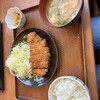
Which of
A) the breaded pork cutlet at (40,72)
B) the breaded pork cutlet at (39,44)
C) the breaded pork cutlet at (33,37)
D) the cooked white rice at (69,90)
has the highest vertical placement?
the breaded pork cutlet at (33,37)

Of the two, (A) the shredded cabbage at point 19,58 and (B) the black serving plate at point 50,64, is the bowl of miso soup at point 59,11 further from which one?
(A) the shredded cabbage at point 19,58

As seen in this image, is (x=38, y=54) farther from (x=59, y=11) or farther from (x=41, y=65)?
(x=59, y=11)

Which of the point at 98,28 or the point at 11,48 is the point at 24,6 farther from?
the point at 98,28

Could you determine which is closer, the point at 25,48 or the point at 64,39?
the point at 64,39

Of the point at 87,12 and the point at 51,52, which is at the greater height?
the point at 87,12

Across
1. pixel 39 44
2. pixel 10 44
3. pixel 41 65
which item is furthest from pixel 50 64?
pixel 10 44

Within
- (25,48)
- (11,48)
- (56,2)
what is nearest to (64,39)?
(56,2)

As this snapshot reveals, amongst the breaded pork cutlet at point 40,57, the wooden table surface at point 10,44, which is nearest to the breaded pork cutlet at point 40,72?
the breaded pork cutlet at point 40,57

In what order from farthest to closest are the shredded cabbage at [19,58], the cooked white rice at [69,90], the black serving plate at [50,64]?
the shredded cabbage at [19,58] < the black serving plate at [50,64] < the cooked white rice at [69,90]

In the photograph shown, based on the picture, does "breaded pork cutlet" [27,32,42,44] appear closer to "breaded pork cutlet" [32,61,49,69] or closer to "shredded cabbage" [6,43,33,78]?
"shredded cabbage" [6,43,33,78]
